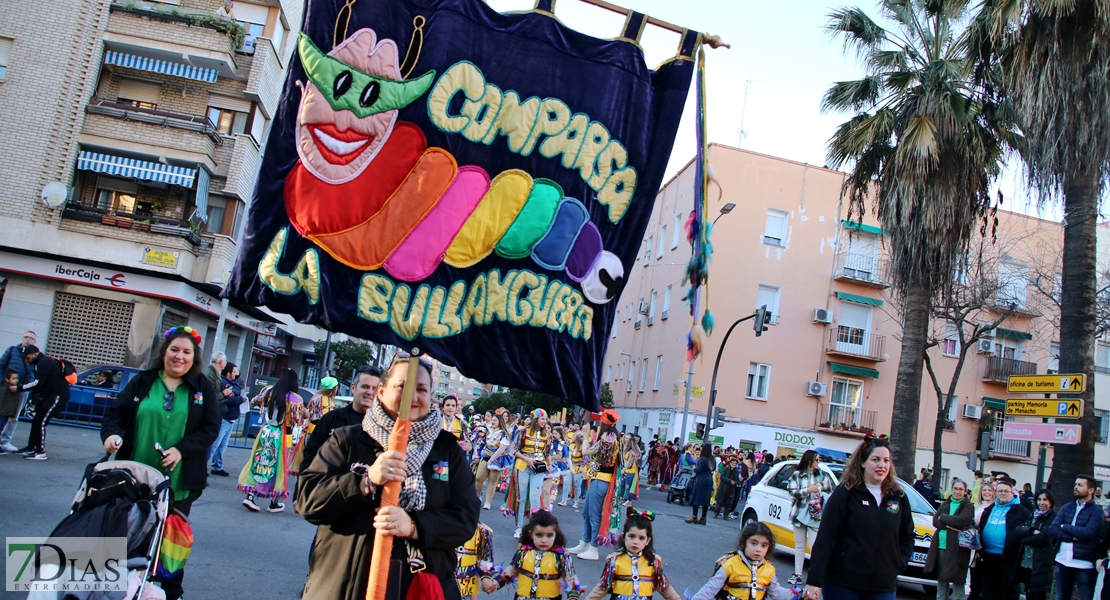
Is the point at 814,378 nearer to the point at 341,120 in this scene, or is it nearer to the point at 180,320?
the point at 180,320

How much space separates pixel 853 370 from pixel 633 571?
102ft

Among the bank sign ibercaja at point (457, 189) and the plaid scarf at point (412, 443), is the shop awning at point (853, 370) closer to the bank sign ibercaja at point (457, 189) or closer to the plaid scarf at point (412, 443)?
the bank sign ibercaja at point (457, 189)

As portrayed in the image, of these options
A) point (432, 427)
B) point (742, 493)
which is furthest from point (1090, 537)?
point (742, 493)

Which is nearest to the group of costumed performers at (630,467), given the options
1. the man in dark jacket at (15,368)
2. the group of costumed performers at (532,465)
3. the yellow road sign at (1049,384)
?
the group of costumed performers at (532,465)

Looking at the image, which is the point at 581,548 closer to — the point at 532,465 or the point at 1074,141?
the point at 532,465

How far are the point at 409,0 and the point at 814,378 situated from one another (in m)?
32.6

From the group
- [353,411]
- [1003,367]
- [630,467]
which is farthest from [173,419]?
[1003,367]

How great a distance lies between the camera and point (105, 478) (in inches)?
175

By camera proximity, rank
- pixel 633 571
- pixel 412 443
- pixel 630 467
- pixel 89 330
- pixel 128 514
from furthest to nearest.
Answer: pixel 89 330 < pixel 630 467 < pixel 633 571 < pixel 128 514 < pixel 412 443

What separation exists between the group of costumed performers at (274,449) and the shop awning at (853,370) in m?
27.5

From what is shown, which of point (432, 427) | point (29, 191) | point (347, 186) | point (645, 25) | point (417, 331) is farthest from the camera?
point (29, 191)

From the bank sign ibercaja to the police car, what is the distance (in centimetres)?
787

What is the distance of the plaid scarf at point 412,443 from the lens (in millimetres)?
3186

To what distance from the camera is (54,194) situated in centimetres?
2406
